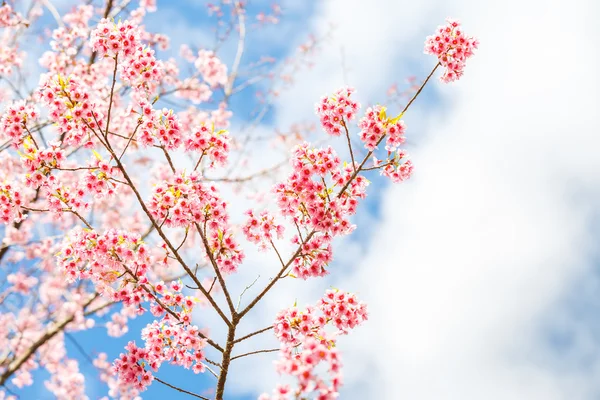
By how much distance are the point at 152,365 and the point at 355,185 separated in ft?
10.4

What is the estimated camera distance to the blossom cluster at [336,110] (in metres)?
5.39

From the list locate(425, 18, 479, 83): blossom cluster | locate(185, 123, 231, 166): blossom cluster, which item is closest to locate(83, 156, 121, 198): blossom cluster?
locate(185, 123, 231, 166): blossom cluster

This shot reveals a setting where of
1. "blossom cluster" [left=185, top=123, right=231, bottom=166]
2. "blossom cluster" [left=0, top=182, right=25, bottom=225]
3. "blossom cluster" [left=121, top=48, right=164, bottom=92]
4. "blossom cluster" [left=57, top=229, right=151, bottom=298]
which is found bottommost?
"blossom cluster" [left=57, top=229, right=151, bottom=298]

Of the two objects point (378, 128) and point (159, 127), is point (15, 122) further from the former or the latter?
point (378, 128)

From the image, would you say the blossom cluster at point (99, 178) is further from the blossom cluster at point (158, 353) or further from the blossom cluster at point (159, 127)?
the blossom cluster at point (158, 353)

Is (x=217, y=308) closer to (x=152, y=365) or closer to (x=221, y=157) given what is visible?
(x=152, y=365)

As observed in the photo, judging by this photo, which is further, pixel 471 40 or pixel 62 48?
pixel 62 48

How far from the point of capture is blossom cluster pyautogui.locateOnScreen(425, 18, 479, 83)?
5.48m

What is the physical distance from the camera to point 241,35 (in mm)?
12508

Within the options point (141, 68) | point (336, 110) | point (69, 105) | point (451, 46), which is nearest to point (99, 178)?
point (69, 105)

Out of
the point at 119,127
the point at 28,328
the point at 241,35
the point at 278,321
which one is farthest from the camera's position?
the point at 241,35

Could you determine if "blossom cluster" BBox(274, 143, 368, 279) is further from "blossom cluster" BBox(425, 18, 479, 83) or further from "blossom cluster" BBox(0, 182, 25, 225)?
"blossom cluster" BBox(0, 182, 25, 225)

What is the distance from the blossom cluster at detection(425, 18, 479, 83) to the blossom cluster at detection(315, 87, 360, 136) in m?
1.12

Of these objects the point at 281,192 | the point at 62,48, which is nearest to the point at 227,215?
the point at 281,192
